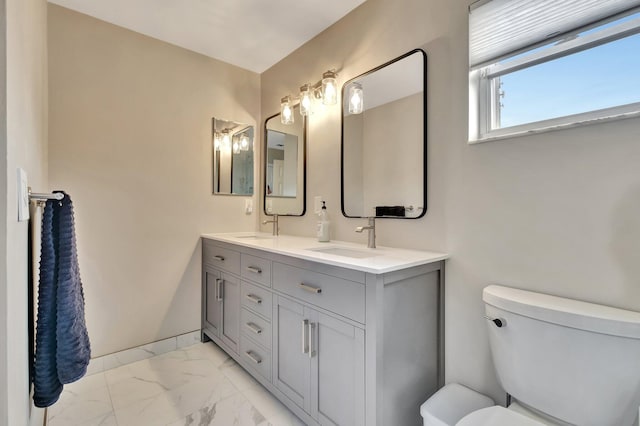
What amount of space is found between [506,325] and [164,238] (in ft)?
7.27

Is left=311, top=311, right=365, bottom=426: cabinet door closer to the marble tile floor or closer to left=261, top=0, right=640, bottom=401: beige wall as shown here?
the marble tile floor

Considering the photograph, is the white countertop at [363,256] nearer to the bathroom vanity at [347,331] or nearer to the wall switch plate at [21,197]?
the bathroom vanity at [347,331]

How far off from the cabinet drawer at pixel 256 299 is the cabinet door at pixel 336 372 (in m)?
0.40

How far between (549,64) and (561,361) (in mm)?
1080

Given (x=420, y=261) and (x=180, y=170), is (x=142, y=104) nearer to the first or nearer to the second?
(x=180, y=170)

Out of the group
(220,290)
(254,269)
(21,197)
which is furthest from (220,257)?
(21,197)

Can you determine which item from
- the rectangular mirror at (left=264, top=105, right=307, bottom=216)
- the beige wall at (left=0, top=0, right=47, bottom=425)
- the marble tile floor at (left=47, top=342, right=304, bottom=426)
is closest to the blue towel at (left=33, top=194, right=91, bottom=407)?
the beige wall at (left=0, top=0, right=47, bottom=425)

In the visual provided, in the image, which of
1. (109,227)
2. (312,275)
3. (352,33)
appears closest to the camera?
(312,275)

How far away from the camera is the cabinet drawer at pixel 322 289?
3.93ft

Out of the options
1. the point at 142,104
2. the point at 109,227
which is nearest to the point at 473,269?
the point at 109,227

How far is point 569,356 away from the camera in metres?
0.95

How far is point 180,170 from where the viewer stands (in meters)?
2.34

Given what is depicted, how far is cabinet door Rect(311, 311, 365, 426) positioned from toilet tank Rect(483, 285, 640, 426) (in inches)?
20.9

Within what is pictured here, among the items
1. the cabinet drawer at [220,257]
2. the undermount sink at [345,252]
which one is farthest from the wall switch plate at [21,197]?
the cabinet drawer at [220,257]
